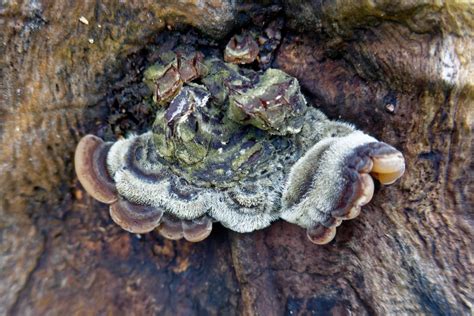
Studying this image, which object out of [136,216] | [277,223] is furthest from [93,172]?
[277,223]

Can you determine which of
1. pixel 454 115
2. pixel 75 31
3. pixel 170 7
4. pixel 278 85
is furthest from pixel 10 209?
pixel 454 115

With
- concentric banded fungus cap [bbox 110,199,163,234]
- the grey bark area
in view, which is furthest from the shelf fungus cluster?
the grey bark area

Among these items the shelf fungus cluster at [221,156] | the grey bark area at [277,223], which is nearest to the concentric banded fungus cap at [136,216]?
the shelf fungus cluster at [221,156]

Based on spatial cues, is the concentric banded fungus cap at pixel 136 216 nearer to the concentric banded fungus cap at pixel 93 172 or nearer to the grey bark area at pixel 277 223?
the concentric banded fungus cap at pixel 93 172

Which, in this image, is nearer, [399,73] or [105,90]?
[399,73]

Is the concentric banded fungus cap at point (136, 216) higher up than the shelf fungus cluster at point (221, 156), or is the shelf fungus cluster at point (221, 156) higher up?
the shelf fungus cluster at point (221, 156)

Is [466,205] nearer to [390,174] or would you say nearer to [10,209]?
[390,174]

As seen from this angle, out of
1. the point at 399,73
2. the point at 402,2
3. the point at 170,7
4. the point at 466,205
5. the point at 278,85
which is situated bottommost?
the point at 466,205
